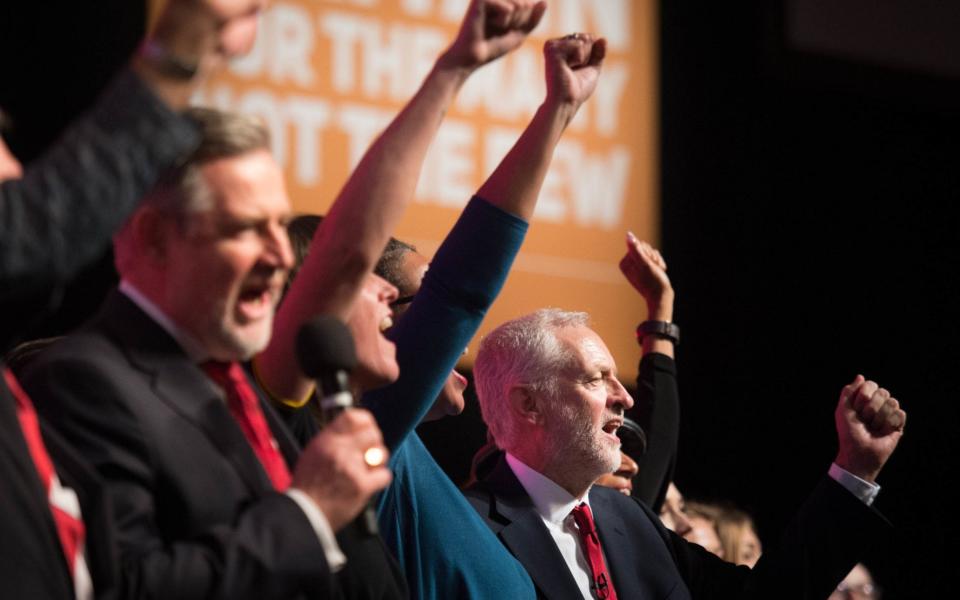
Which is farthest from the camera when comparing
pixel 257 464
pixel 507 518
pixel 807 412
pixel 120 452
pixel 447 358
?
pixel 807 412

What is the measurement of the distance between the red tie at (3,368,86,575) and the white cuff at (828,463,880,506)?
178 cm

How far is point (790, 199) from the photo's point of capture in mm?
5113

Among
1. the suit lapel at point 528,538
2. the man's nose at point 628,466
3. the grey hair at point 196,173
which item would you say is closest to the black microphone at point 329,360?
the grey hair at point 196,173

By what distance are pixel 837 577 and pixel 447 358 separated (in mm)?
1211

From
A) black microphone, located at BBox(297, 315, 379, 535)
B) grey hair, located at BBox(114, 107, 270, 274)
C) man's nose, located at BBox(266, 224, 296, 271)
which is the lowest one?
black microphone, located at BBox(297, 315, 379, 535)

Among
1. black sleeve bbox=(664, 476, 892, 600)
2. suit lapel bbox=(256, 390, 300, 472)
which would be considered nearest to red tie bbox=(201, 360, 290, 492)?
suit lapel bbox=(256, 390, 300, 472)

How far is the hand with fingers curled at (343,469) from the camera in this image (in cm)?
136

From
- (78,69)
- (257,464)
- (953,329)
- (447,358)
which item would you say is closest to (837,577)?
(447,358)

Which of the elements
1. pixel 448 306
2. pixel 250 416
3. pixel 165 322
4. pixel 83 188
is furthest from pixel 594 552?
pixel 83 188

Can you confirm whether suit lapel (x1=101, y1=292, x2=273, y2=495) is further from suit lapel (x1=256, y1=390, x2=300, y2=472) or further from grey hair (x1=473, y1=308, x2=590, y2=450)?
grey hair (x1=473, y1=308, x2=590, y2=450)

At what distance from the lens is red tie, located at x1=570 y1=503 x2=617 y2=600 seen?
8.25 ft

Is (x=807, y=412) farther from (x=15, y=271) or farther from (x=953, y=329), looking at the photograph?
(x=15, y=271)

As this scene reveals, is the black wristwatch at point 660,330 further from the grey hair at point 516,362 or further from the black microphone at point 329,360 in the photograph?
the black microphone at point 329,360

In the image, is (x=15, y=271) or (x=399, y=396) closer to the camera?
(x=15, y=271)
